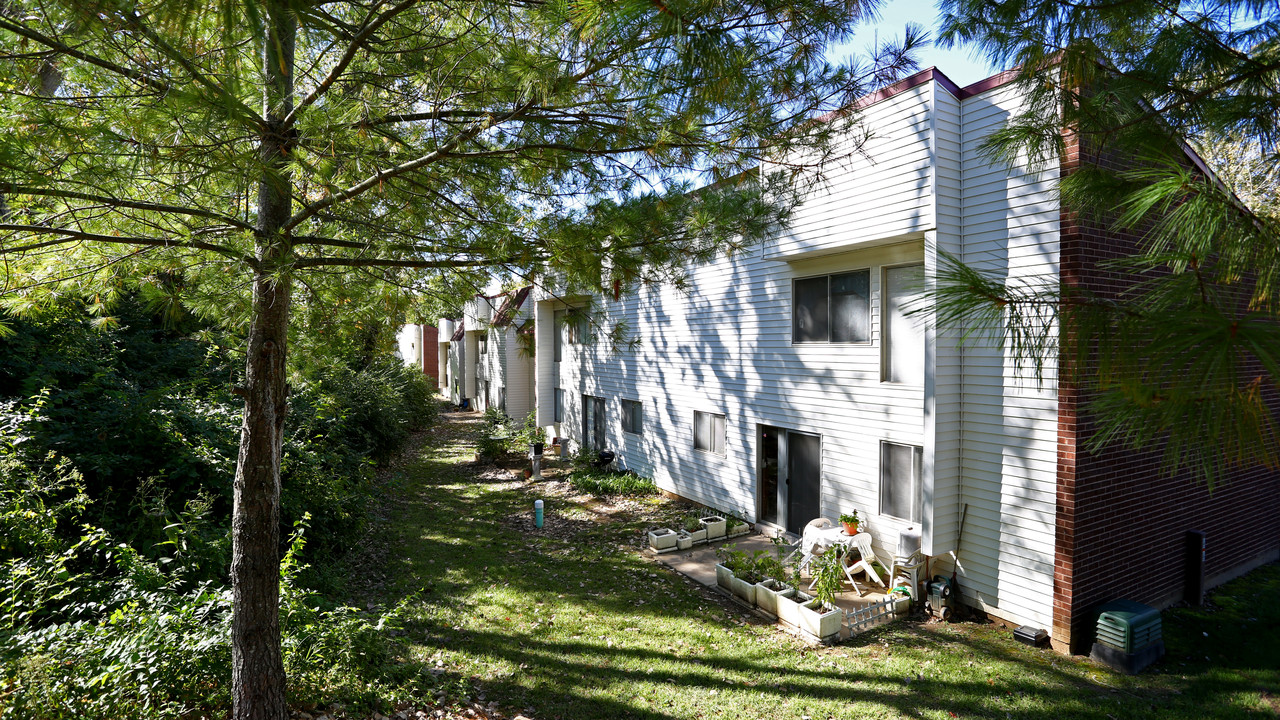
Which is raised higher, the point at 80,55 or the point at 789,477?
the point at 80,55

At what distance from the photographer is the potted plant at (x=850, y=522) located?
839 cm

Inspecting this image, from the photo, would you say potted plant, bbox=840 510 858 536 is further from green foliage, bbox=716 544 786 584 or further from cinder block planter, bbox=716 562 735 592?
cinder block planter, bbox=716 562 735 592

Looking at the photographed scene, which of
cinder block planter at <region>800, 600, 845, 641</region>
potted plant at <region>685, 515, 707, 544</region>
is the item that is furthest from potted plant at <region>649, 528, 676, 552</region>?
cinder block planter at <region>800, 600, 845, 641</region>

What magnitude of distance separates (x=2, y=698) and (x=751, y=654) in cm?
619

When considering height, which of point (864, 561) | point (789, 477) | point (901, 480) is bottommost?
point (864, 561)

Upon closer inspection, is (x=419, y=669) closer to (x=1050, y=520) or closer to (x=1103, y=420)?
(x=1103, y=420)

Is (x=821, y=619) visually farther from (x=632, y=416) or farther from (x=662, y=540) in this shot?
(x=632, y=416)

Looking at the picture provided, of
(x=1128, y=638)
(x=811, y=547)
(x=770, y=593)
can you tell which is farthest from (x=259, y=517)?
(x=1128, y=638)

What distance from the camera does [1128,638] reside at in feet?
20.3

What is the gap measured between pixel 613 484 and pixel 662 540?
4.22 meters

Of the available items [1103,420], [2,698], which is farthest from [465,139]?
[2,698]

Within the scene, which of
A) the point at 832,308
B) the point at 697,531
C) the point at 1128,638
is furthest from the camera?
the point at 697,531

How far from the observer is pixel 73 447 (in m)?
6.37

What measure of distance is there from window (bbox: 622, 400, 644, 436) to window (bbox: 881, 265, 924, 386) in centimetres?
734
